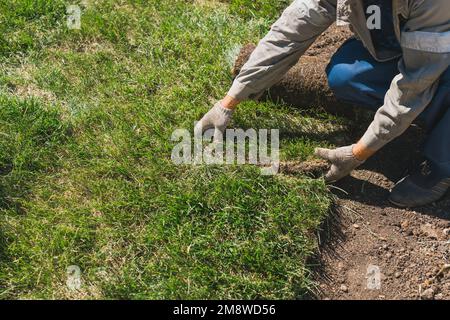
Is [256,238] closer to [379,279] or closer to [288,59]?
[379,279]

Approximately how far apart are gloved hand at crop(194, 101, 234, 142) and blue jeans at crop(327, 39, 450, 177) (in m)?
0.60

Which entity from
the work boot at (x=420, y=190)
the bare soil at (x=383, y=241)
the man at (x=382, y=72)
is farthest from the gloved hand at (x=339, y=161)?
the work boot at (x=420, y=190)

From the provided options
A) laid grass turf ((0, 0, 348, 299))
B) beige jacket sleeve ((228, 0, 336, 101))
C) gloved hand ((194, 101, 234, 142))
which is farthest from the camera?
gloved hand ((194, 101, 234, 142))

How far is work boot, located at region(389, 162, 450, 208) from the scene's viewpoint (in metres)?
3.38

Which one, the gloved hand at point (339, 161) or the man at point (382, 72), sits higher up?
the man at point (382, 72)

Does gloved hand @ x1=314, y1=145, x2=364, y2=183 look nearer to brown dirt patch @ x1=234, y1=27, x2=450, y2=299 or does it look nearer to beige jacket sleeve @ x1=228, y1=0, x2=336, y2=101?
brown dirt patch @ x1=234, y1=27, x2=450, y2=299

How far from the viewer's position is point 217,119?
11.5ft

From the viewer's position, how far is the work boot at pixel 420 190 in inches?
133

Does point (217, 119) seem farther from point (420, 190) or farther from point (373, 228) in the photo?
point (420, 190)

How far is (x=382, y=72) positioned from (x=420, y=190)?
0.66 metres

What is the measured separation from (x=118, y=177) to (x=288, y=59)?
1091 millimetres

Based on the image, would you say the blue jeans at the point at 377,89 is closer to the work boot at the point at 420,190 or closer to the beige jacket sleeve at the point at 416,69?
the work boot at the point at 420,190

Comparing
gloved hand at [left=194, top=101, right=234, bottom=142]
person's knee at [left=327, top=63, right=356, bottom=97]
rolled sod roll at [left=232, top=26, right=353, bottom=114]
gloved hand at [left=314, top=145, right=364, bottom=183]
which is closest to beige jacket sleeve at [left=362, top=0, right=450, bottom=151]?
gloved hand at [left=314, top=145, right=364, bottom=183]
